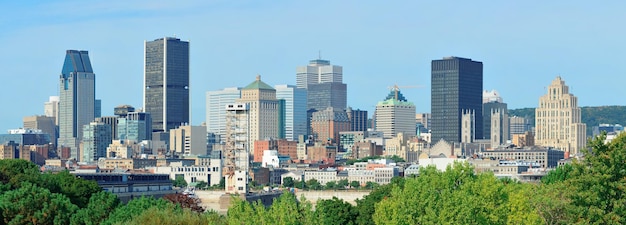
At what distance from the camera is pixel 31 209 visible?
67.4m

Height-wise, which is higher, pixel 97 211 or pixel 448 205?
pixel 448 205

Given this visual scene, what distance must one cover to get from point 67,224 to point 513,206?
2229 cm

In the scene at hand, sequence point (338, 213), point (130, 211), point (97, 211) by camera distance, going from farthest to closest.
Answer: point (338, 213) → point (97, 211) → point (130, 211)

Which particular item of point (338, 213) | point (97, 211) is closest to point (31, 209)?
point (97, 211)

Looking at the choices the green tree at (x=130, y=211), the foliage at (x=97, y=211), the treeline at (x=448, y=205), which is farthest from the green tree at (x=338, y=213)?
the treeline at (x=448, y=205)

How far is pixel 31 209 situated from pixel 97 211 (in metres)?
3.62

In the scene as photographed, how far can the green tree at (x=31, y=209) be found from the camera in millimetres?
66812

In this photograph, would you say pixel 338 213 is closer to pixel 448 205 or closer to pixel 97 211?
pixel 97 211

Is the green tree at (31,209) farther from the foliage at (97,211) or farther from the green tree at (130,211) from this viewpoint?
the green tree at (130,211)

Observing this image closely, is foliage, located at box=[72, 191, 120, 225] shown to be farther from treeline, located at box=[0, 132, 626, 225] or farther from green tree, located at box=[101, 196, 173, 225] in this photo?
green tree, located at box=[101, 196, 173, 225]

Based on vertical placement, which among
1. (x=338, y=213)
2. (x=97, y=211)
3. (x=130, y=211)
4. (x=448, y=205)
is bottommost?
(x=338, y=213)

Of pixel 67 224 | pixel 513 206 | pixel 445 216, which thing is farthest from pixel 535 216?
pixel 67 224

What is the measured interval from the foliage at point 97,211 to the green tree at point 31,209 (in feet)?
2.40

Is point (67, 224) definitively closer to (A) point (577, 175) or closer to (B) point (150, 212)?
(B) point (150, 212)
